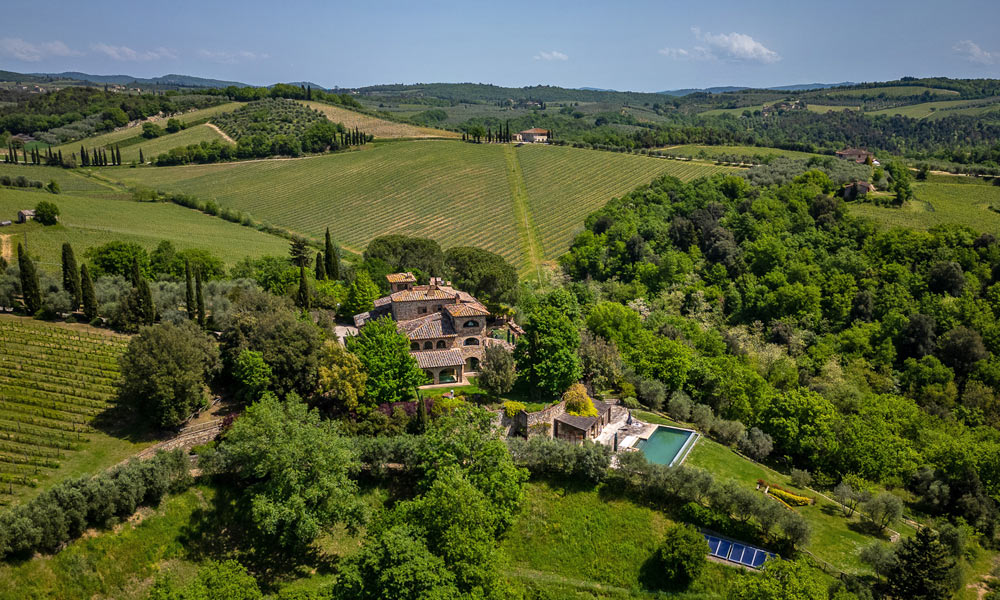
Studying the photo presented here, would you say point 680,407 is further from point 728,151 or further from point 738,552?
point 728,151

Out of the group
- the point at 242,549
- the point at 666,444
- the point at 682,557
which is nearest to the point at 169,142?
the point at 242,549

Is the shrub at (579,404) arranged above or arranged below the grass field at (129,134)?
below

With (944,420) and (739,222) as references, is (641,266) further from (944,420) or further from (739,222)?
(944,420)

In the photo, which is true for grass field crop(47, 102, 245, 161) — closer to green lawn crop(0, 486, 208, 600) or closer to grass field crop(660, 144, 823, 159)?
grass field crop(660, 144, 823, 159)

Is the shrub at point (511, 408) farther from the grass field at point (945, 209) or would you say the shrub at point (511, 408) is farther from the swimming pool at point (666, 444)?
the grass field at point (945, 209)

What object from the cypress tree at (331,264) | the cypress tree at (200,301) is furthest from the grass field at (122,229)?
the cypress tree at (200,301)

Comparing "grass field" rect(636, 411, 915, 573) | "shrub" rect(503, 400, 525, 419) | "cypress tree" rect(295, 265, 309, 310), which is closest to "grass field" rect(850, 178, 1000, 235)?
"grass field" rect(636, 411, 915, 573)

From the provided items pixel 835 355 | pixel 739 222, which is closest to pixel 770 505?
pixel 835 355
